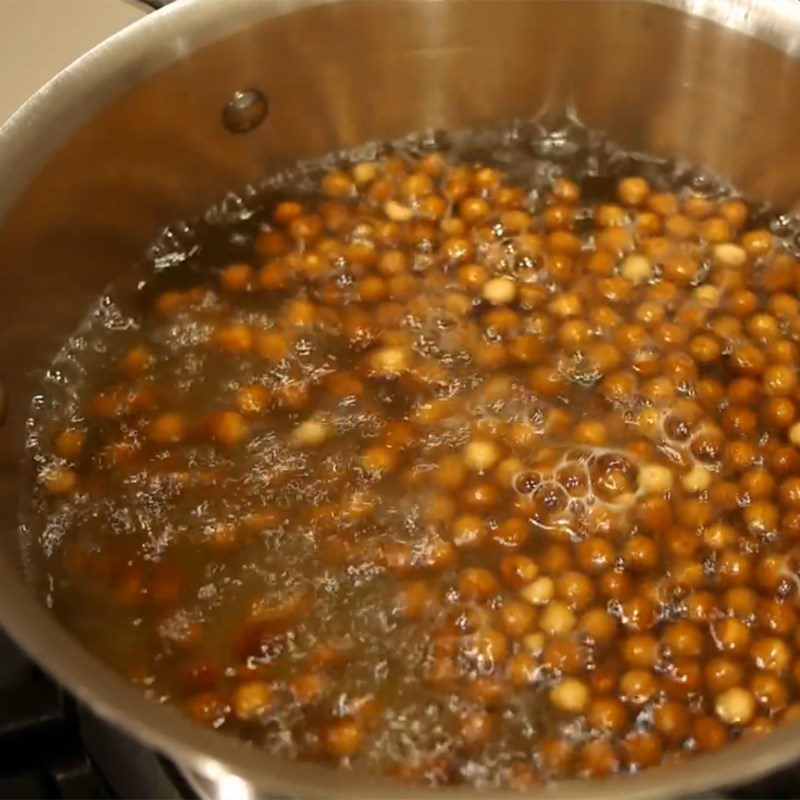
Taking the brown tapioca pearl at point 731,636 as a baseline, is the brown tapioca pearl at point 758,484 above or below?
above

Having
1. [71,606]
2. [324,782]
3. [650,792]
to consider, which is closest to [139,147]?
[71,606]

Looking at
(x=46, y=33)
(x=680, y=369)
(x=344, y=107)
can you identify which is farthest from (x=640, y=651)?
(x=46, y=33)

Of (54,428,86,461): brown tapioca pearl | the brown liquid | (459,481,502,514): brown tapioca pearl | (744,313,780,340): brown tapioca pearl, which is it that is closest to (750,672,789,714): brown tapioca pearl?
the brown liquid

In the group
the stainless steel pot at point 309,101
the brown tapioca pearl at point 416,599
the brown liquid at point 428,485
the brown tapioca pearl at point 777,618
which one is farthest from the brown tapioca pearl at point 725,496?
the stainless steel pot at point 309,101

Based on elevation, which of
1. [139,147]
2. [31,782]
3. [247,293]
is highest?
[139,147]

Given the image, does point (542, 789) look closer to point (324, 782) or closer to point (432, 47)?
point (324, 782)

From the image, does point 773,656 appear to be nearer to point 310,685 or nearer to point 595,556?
point 595,556

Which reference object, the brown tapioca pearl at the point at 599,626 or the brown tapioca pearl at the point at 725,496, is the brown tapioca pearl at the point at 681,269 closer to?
the brown tapioca pearl at the point at 725,496
